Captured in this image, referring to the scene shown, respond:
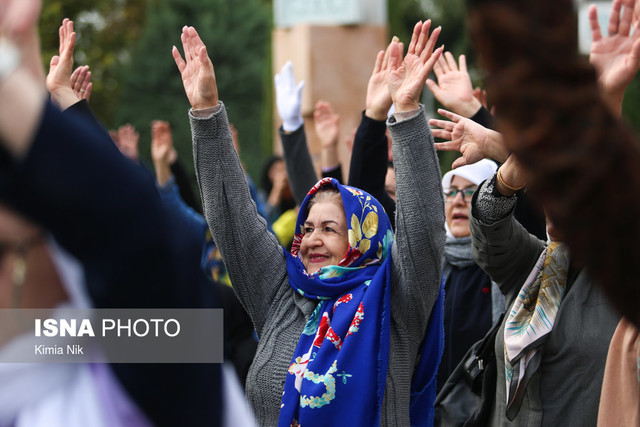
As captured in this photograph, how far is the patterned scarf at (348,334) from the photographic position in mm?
2332

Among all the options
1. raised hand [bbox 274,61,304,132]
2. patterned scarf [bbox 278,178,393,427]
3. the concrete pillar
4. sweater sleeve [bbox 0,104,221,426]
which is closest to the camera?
sweater sleeve [bbox 0,104,221,426]

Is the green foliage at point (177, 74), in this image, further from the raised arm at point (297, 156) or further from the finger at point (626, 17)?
the finger at point (626, 17)

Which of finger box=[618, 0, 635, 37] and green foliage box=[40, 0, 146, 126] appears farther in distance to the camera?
green foliage box=[40, 0, 146, 126]

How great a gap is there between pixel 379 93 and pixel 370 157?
0.26 metres

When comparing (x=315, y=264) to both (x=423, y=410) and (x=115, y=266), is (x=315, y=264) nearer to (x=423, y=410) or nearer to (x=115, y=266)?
(x=423, y=410)

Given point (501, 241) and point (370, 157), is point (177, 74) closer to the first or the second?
point (370, 157)

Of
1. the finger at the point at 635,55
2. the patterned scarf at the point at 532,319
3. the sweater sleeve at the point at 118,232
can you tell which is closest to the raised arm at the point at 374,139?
the patterned scarf at the point at 532,319

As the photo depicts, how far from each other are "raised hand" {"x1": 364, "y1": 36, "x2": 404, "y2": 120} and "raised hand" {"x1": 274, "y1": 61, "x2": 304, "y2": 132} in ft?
2.33

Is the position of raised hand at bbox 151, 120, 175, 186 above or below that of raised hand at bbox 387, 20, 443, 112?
below

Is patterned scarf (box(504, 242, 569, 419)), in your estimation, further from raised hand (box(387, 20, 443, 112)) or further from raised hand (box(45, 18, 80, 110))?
raised hand (box(45, 18, 80, 110))

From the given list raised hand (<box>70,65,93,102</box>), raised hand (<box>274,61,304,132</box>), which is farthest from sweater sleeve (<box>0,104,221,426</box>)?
raised hand (<box>274,61,304,132</box>)

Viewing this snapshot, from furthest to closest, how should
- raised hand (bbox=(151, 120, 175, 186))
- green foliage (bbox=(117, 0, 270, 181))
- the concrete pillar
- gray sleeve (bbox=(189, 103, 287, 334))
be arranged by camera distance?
green foliage (bbox=(117, 0, 270, 181)) → the concrete pillar → raised hand (bbox=(151, 120, 175, 186)) → gray sleeve (bbox=(189, 103, 287, 334))

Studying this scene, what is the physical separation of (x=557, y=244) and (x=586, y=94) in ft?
5.60

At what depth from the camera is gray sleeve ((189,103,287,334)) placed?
245 centimetres
